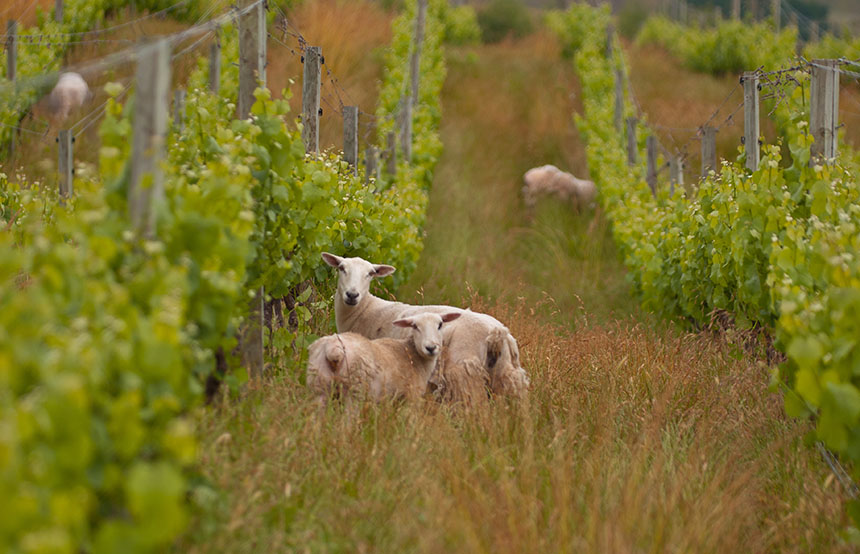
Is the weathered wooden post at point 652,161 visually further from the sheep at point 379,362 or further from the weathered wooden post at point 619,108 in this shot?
the sheep at point 379,362

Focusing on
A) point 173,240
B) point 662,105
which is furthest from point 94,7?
point 173,240

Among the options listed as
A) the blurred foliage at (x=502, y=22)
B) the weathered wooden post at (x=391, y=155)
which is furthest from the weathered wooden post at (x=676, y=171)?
the blurred foliage at (x=502, y=22)

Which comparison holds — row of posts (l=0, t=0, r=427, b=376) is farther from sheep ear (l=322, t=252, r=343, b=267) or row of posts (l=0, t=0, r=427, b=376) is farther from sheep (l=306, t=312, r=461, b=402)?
sheep ear (l=322, t=252, r=343, b=267)

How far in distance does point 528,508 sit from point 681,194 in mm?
6481

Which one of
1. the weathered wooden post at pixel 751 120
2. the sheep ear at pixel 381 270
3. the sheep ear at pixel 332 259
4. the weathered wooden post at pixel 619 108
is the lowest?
the weathered wooden post at pixel 619 108

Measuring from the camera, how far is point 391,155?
13.7 meters

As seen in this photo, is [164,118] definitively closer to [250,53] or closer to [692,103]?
[250,53]

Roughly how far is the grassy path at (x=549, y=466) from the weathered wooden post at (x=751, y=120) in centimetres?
178

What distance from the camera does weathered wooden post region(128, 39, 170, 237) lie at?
3.32 m

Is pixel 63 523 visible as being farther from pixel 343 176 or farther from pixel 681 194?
pixel 681 194

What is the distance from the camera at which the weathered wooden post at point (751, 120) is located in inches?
319

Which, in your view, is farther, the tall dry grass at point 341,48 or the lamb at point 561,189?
the tall dry grass at point 341,48

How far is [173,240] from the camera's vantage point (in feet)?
11.6

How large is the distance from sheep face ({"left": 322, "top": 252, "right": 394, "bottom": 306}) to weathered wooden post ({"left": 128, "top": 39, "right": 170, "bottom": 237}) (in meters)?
3.36
